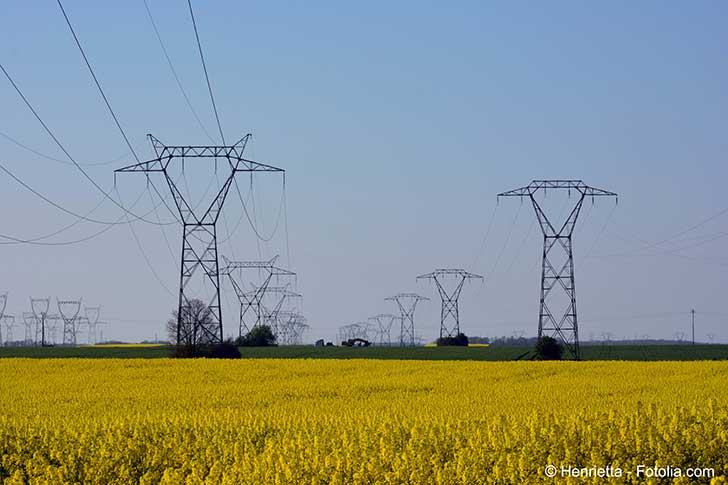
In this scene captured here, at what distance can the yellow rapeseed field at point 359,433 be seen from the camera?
16.9 metres

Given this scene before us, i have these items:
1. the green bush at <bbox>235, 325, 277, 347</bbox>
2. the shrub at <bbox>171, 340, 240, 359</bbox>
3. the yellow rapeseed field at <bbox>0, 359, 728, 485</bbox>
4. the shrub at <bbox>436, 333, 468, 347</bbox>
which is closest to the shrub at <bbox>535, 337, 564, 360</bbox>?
the shrub at <bbox>171, 340, 240, 359</bbox>

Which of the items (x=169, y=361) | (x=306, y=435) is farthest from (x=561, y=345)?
(x=306, y=435)

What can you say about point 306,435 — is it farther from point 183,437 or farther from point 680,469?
point 680,469

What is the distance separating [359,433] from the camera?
2038 centimetres

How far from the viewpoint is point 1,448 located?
22484mm

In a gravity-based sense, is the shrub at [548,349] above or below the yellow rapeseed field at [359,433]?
above

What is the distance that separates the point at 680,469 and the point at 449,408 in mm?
11944

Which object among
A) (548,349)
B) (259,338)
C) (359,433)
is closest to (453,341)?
(259,338)

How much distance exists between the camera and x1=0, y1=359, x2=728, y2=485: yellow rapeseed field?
55.3ft

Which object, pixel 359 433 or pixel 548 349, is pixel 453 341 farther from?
pixel 359 433

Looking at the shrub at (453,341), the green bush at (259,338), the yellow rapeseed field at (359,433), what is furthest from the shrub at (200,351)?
the shrub at (453,341)

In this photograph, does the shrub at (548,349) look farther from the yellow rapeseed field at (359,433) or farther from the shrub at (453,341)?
the shrub at (453,341)

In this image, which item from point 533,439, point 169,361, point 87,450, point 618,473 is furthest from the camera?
point 169,361

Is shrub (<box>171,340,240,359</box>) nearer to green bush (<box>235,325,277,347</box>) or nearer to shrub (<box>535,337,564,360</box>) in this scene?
shrub (<box>535,337,564,360</box>)
